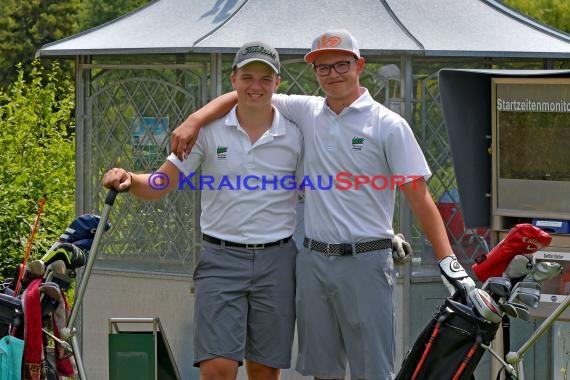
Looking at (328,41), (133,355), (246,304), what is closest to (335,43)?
(328,41)

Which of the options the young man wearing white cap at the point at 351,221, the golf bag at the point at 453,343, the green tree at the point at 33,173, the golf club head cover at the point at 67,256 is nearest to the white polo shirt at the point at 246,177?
the young man wearing white cap at the point at 351,221

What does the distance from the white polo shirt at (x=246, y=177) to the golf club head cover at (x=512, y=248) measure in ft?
3.00

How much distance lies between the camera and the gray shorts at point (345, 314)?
5.57 m

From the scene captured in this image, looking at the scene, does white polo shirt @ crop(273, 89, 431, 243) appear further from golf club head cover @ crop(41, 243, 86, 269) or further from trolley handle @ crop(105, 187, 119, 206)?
golf club head cover @ crop(41, 243, 86, 269)

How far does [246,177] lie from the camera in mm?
5672

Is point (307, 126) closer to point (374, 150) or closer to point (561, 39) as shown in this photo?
point (374, 150)

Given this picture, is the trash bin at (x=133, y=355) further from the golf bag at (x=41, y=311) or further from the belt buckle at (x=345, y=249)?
the belt buckle at (x=345, y=249)

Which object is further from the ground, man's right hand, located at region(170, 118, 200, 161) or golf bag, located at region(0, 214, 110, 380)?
man's right hand, located at region(170, 118, 200, 161)

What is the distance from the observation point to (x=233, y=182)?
224 inches

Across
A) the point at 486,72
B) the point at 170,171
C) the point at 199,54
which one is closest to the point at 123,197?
the point at 199,54

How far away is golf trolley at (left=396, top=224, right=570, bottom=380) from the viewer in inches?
205

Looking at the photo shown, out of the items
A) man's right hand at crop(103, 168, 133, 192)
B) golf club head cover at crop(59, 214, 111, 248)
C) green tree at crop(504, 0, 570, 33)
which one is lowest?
golf club head cover at crop(59, 214, 111, 248)

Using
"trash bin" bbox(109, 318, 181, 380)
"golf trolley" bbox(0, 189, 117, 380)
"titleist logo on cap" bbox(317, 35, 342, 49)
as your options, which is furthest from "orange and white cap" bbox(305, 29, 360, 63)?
"trash bin" bbox(109, 318, 181, 380)

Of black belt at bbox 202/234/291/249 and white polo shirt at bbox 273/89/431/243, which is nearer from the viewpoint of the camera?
white polo shirt at bbox 273/89/431/243
